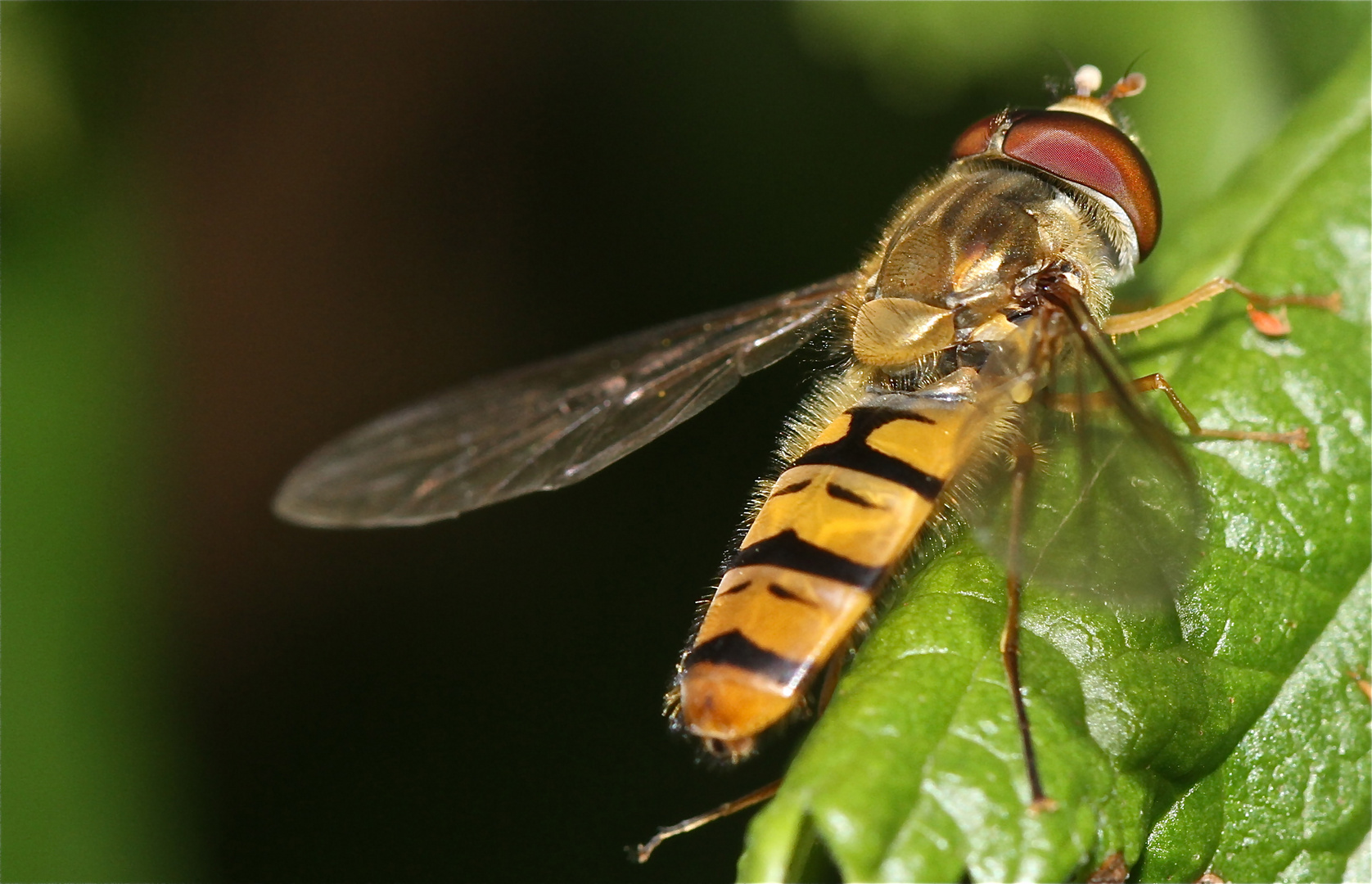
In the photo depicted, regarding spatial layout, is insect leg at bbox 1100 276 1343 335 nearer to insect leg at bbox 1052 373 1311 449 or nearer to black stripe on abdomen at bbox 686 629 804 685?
insect leg at bbox 1052 373 1311 449

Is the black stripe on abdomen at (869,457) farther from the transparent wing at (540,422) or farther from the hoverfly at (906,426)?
the transparent wing at (540,422)

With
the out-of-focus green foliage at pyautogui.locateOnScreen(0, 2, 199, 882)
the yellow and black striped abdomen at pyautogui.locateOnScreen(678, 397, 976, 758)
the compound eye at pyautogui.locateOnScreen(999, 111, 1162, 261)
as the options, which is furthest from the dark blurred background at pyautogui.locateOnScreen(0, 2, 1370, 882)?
the yellow and black striped abdomen at pyautogui.locateOnScreen(678, 397, 976, 758)

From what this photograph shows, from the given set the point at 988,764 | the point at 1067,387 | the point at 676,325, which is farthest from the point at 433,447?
the point at 988,764

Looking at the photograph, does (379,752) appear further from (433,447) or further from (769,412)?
(769,412)

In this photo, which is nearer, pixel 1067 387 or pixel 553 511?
pixel 1067 387

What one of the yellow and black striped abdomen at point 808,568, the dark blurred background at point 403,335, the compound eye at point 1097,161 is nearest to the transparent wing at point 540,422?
the dark blurred background at point 403,335

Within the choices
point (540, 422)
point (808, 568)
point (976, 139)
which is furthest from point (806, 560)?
point (976, 139)

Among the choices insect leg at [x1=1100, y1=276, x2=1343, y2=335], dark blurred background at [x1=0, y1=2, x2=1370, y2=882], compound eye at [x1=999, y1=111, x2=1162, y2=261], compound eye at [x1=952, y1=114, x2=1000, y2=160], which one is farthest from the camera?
dark blurred background at [x1=0, y1=2, x2=1370, y2=882]
